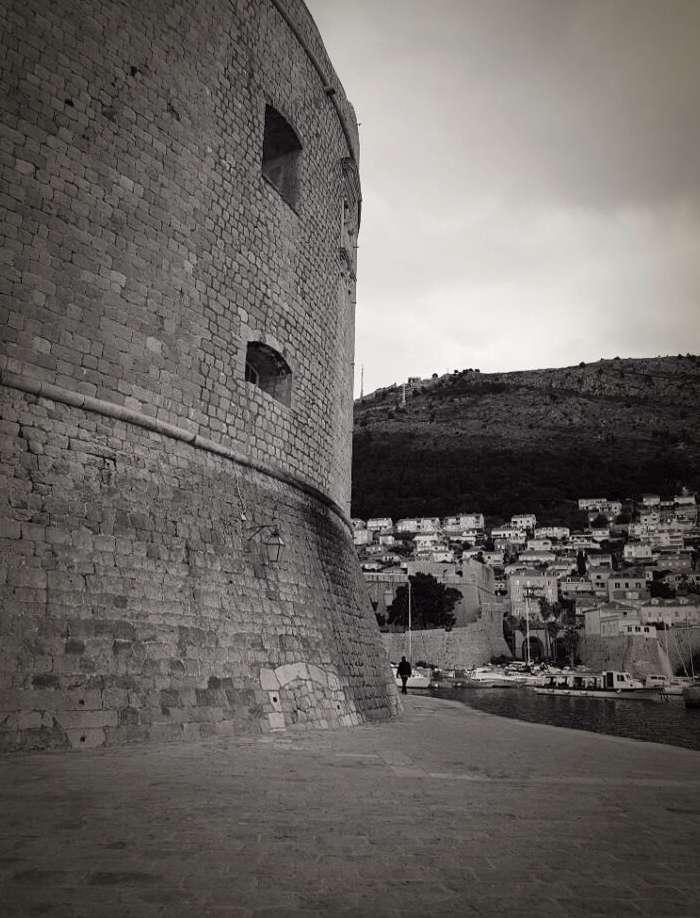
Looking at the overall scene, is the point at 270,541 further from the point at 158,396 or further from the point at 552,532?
the point at 552,532

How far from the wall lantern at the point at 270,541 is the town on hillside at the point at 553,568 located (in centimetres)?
5394

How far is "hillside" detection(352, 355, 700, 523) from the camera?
121m

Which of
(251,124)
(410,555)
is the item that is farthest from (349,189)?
(410,555)

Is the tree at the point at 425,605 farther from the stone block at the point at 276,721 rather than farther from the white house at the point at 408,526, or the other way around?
the stone block at the point at 276,721

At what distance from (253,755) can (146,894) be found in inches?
132

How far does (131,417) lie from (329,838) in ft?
16.8

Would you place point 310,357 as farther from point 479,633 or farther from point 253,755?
point 479,633

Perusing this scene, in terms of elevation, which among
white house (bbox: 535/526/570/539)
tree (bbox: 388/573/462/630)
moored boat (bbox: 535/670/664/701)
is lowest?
moored boat (bbox: 535/670/664/701)

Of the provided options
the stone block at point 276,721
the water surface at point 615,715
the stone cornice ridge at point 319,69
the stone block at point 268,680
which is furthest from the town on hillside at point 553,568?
the stone block at point 276,721

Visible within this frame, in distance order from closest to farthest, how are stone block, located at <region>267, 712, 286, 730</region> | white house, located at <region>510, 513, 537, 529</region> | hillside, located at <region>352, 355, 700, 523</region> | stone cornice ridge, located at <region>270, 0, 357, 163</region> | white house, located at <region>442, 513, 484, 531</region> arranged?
stone block, located at <region>267, 712, 286, 730</region> → stone cornice ridge, located at <region>270, 0, 357, 163</region> → white house, located at <region>442, 513, 484, 531</region> → white house, located at <region>510, 513, 537, 529</region> → hillside, located at <region>352, 355, 700, 523</region>

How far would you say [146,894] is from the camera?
225 cm

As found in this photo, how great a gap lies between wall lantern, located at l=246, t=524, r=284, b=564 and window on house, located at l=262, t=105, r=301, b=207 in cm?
542

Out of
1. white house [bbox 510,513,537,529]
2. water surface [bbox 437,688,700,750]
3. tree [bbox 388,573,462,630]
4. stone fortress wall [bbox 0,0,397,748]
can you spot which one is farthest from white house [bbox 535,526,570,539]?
stone fortress wall [bbox 0,0,397,748]

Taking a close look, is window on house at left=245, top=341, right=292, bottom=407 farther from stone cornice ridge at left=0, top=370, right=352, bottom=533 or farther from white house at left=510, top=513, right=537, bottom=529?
white house at left=510, top=513, right=537, bottom=529
